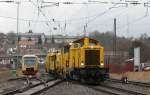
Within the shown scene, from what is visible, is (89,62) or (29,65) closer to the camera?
(89,62)

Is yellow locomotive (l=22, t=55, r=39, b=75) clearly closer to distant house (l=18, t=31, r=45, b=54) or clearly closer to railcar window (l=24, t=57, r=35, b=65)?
railcar window (l=24, t=57, r=35, b=65)

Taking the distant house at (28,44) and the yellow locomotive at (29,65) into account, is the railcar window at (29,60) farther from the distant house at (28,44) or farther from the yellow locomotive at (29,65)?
the distant house at (28,44)

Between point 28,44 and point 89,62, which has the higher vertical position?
point 28,44

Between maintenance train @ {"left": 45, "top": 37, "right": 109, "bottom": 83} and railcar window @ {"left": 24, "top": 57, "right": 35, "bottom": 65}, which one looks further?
railcar window @ {"left": 24, "top": 57, "right": 35, "bottom": 65}

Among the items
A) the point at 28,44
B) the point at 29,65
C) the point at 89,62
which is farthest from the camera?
the point at 28,44

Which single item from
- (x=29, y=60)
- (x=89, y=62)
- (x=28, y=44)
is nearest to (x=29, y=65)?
(x=29, y=60)

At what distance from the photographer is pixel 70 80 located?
42875 millimetres

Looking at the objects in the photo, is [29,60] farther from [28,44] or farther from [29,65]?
[28,44]

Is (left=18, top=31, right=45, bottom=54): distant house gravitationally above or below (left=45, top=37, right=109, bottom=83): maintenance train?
above

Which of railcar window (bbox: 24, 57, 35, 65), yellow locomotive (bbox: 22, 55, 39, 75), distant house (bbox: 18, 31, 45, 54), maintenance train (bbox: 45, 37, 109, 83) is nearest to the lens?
maintenance train (bbox: 45, 37, 109, 83)

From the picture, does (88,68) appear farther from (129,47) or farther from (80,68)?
(129,47)

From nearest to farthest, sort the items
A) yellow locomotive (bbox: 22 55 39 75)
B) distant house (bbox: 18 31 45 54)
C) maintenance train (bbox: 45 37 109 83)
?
maintenance train (bbox: 45 37 109 83) < yellow locomotive (bbox: 22 55 39 75) < distant house (bbox: 18 31 45 54)

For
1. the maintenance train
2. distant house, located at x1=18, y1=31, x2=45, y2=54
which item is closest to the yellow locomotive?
the maintenance train

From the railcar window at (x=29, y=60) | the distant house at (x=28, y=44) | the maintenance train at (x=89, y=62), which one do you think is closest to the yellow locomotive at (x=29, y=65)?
the railcar window at (x=29, y=60)
